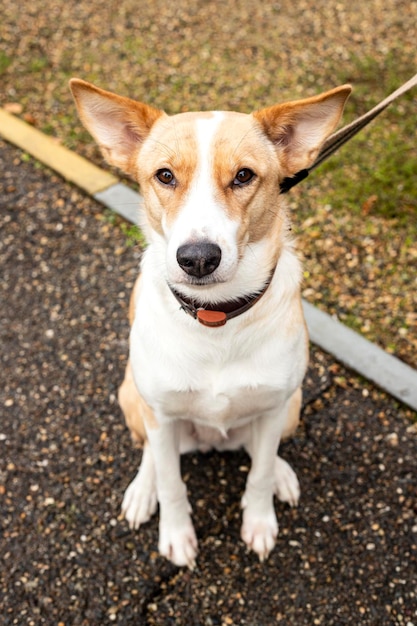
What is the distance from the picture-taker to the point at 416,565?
312 cm

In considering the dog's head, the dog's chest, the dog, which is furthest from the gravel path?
the dog's head

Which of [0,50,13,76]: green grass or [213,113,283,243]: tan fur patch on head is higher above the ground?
[213,113,283,243]: tan fur patch on head

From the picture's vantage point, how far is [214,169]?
2.23m

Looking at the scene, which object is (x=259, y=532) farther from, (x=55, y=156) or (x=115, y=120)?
(x=55, y=156)

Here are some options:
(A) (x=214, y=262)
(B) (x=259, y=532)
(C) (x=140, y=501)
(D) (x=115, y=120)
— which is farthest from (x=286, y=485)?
(D) (x=115, y=120)

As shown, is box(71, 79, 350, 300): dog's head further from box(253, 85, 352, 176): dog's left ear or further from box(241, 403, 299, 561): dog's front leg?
box(241, 403, 299, 561): dog's front leg

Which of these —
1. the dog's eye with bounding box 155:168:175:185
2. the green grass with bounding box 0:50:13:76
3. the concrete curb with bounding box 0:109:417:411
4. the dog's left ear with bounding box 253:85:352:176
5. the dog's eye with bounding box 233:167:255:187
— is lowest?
the concrete curb with bounding box 0:109:417:411

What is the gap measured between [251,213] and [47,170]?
10.9ft

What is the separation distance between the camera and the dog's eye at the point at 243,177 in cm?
228

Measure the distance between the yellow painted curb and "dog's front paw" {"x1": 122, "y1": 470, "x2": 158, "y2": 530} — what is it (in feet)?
7.86

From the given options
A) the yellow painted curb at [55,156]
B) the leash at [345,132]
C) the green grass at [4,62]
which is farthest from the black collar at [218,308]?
the green grass at [4,62]

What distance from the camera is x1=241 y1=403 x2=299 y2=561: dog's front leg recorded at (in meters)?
2.90

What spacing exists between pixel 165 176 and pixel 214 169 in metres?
0.21

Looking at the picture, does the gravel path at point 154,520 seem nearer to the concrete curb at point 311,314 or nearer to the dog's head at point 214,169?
the concrete curb at point 311,314
